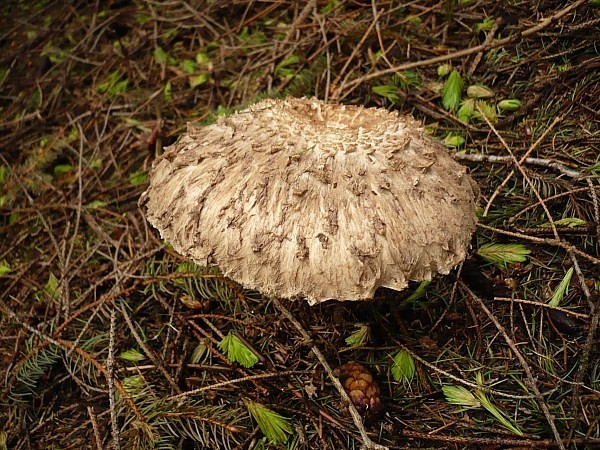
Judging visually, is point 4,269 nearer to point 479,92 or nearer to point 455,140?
point 455,140

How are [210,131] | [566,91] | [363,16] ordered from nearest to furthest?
[210,131], [566,91], [363,16]

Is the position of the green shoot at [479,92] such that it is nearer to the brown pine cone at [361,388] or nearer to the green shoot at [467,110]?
the green shoot at [467,110]

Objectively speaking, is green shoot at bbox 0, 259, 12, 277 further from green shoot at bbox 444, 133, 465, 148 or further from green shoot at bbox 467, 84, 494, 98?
green shoot at bbox 467, 84, 494, 98

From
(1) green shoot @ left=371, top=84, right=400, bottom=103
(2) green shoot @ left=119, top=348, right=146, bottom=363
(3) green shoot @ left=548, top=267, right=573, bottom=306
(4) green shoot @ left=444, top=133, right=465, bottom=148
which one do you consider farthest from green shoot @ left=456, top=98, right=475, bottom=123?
(2) green shoot @ left=119, top=348, right=146, bottom=363

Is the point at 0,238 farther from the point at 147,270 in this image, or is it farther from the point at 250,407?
the point at 250,407

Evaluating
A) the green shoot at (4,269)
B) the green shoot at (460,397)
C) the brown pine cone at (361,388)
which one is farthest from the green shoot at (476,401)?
the green shoot at (4,269)

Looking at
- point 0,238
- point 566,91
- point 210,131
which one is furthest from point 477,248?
point 0,238
